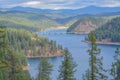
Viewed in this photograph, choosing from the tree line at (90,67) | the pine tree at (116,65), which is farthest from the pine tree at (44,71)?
the pine tree at (116,65)

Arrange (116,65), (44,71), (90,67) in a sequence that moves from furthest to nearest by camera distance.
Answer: (116,65), (44,71), (90,67)

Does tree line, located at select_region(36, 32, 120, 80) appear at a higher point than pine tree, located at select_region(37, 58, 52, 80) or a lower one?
higher

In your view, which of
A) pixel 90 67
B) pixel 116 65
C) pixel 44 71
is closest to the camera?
pixel 90 67

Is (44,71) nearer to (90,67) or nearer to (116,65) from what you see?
(116,65)

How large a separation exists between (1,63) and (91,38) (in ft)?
31.7

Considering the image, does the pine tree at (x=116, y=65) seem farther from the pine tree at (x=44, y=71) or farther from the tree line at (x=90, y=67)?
the tree line at (x=90, y=67)

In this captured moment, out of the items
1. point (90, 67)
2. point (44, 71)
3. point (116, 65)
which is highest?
point (90, 67)

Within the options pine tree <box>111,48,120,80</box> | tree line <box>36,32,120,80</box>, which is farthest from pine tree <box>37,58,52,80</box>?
pine tree <box>111,48,120,80</box>

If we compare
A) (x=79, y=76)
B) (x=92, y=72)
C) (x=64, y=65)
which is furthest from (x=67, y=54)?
(x=79, y=76)

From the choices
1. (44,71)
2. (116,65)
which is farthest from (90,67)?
(116,65)

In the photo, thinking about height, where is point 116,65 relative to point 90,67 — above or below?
below

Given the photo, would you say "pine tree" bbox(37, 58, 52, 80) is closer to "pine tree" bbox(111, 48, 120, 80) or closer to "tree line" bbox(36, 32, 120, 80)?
"tree line" bbox(36, 32, 120, 80)

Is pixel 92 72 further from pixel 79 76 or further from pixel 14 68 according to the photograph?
pixel 79 76

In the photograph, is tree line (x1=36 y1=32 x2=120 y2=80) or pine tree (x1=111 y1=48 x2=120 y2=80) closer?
tree line (x1=36 y1=32 x2=120 y2=80)
